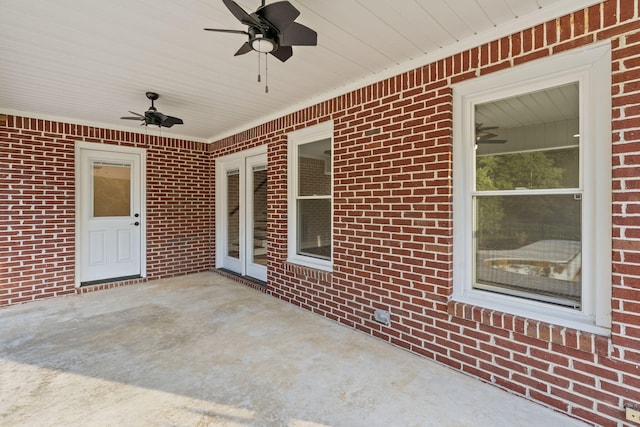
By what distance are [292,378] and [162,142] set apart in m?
4.74

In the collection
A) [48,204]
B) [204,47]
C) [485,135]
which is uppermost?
[204,47]

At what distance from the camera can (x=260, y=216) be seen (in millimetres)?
5098

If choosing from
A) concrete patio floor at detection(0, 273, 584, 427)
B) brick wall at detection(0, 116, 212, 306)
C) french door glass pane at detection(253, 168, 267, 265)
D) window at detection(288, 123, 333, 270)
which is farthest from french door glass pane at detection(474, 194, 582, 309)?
brick wall at detection(0, 116, 212, 306)

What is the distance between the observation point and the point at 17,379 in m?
2.34

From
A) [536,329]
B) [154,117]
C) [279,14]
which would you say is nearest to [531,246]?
[536,329]

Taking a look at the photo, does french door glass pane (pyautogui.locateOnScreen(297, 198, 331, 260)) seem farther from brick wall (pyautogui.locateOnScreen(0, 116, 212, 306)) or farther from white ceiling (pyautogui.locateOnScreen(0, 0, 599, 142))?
brick wall (pyautogui.locateOnScreen(0, 116, 212, 306))

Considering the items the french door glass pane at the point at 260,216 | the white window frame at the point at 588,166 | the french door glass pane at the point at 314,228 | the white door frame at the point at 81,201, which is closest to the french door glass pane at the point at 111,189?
the white door frame at the point at 81,201

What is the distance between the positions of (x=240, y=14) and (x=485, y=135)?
199cm

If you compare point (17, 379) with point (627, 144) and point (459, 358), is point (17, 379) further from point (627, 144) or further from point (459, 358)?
point (627, 144)

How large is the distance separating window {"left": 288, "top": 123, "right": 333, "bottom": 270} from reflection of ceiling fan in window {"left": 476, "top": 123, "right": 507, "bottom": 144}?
1613 millimetres

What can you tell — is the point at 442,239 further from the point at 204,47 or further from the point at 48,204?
the point at 48,204

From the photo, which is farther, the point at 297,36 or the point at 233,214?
the point at 233,214

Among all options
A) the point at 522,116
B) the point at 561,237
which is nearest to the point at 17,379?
the point at 561,237

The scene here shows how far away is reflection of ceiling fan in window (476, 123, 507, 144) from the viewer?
2.45 metres
